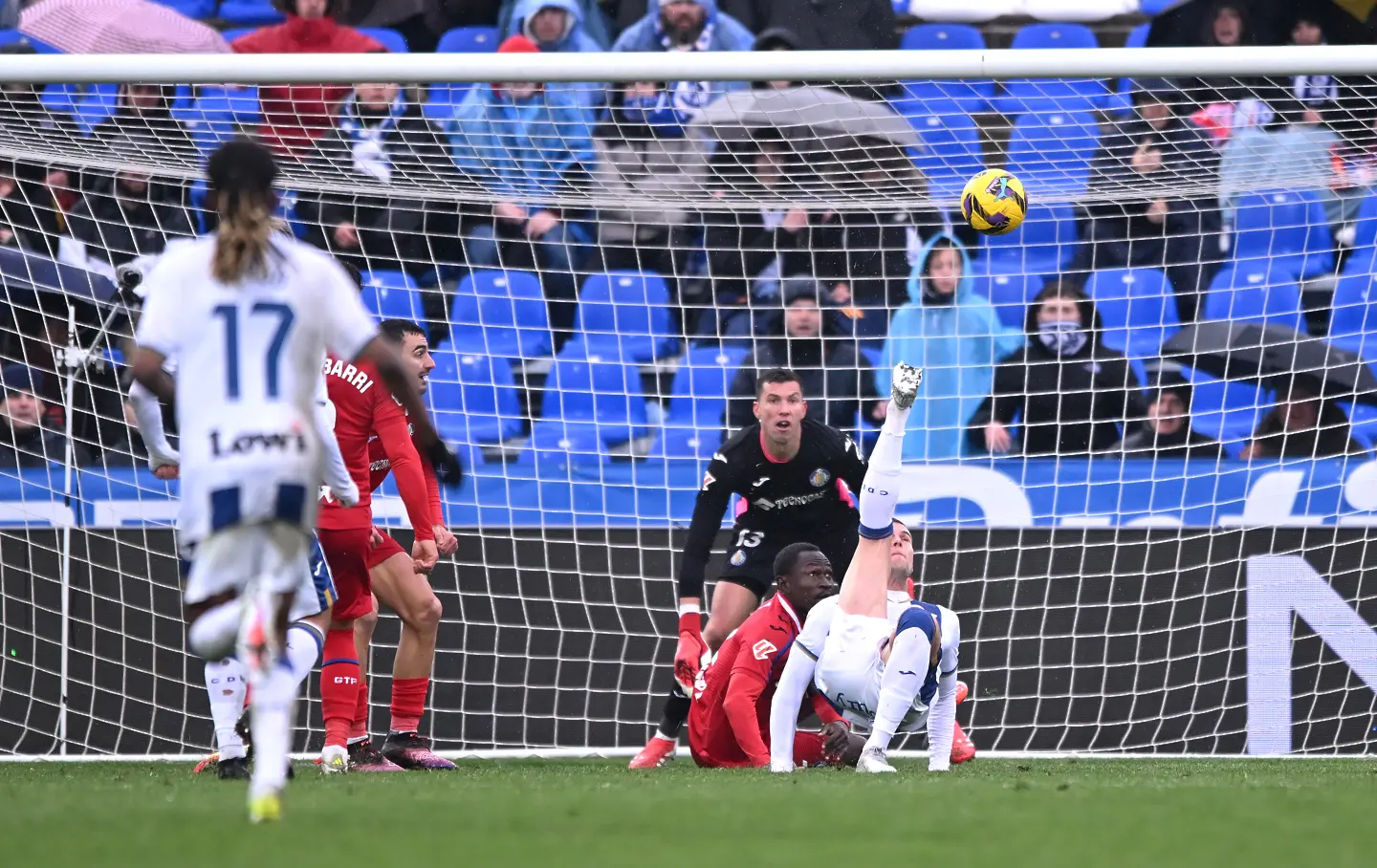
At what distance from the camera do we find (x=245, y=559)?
3818 mm

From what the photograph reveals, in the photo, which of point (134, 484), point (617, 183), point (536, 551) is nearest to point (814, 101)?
point (617, 183)

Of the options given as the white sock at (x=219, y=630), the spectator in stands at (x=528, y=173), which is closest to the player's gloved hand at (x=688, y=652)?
the spectator in stands at (x=528, y=173)

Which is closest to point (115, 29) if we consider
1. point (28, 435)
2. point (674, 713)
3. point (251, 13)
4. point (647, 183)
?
point (251, 13)

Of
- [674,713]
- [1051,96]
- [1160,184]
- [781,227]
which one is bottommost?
[674,713]

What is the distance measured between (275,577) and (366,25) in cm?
855

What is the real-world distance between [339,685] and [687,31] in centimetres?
634

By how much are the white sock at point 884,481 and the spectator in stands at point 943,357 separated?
10.1 feet

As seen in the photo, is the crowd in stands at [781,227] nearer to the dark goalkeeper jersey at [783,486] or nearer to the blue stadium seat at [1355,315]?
the blue stadium seat at [1355,315]

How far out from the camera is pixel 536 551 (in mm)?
8781

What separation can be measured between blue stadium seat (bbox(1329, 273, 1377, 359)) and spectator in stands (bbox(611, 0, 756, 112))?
419 centimetres

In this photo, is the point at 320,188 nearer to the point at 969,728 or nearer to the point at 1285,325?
the point at 969,728

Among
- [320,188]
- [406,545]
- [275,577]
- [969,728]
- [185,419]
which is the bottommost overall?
[969,728]

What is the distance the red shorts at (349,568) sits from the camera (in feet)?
20.2

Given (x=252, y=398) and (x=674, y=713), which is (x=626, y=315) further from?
(x=252, y=398)
